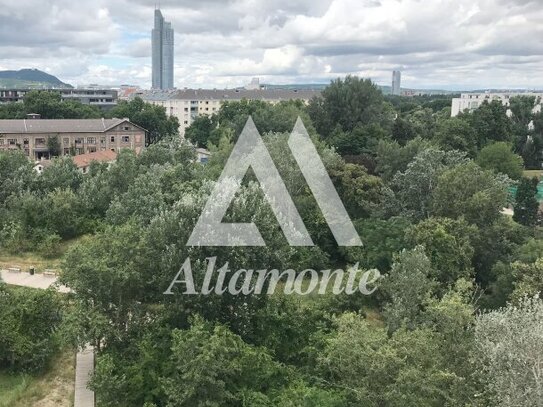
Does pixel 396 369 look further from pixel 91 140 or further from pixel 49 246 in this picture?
pixel 91 140

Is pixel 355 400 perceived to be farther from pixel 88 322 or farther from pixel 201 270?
pixel 88 322

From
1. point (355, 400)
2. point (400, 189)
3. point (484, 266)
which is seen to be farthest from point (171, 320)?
point (400, 189)

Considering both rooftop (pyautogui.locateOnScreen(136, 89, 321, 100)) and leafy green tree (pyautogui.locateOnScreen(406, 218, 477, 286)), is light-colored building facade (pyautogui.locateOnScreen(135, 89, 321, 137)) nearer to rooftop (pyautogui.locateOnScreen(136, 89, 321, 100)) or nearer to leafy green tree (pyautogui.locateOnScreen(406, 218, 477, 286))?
rooftop (pyautogui.locateOnScreen(136, 89, 321, 100))

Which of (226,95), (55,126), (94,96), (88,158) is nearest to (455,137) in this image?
(88,158)

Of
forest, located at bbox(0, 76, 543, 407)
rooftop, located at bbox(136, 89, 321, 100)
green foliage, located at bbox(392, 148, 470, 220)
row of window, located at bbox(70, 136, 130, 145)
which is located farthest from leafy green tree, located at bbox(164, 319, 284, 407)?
rooftop, located at bbox(136, 89, 321, 100)

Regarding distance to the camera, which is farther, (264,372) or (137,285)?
(137,285)

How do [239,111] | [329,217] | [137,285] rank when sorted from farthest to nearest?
[239,111], [329,217], [137,285]
